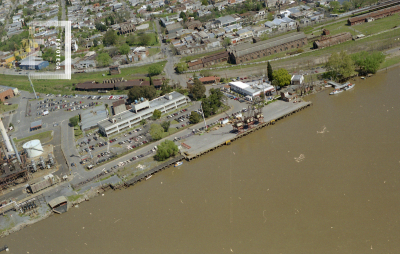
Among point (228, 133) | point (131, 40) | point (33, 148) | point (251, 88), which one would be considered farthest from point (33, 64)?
point (228, 133)

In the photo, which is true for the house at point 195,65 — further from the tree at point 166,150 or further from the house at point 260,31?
the tree at point 166,150

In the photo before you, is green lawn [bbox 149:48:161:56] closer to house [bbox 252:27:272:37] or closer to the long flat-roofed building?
Result: the long flat-roofed building

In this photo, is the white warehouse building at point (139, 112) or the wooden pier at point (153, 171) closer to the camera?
the wooden pier at point (153, 171)

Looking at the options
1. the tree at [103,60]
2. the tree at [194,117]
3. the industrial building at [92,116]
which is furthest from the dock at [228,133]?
the tree at [103,60]

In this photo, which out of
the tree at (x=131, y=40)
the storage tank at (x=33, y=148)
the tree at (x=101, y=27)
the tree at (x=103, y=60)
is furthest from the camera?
the tree at (x=101, y=27)

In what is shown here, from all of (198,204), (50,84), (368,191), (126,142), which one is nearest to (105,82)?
(50,84)

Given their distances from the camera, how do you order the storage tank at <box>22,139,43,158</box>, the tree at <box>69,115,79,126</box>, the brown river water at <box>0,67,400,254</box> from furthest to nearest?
1. the tree at <box>69,115,79,126</box>
2. the storage tank at <box>22,139,43,158</box>
3. the brown river water at <box>0,67,400,254</box>

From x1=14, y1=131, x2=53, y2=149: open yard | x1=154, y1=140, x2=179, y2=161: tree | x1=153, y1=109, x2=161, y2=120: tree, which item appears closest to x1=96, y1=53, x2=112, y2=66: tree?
x1=14, y1=131, x2=53, y2=149: open yard
